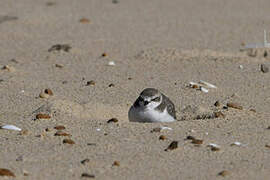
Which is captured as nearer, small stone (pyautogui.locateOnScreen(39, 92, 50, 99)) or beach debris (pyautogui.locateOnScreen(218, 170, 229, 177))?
beach debris (pyautogui.locateOnScreen(218, 170, 229, 177))

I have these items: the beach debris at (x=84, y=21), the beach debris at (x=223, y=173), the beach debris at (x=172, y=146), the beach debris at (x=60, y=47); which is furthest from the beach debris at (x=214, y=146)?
the beach debris at (x=84, y=21)

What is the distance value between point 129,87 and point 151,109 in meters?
1.43

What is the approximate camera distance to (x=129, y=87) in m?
7.25

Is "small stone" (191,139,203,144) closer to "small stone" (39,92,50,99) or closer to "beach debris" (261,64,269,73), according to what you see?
"small stone" (39,92,50,99)

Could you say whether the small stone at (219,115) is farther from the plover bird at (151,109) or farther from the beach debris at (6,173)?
the beach debris at (6,173)

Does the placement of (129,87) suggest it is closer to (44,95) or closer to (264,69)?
(44,95)

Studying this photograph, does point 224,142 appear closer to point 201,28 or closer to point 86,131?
point 86,131

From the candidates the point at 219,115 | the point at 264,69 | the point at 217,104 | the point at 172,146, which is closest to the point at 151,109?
the point at 219,115

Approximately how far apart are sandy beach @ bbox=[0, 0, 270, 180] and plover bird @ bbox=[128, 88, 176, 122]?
0.65 ft

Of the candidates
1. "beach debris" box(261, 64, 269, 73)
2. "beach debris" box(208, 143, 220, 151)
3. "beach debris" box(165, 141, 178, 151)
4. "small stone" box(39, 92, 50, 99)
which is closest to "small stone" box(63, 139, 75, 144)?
"beach debris" box(165, 141, 178, 151)

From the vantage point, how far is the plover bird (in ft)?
19.0

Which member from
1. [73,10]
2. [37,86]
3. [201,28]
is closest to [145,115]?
[37,86]

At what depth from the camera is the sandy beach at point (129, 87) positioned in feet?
15.1

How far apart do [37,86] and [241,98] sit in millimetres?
2182
